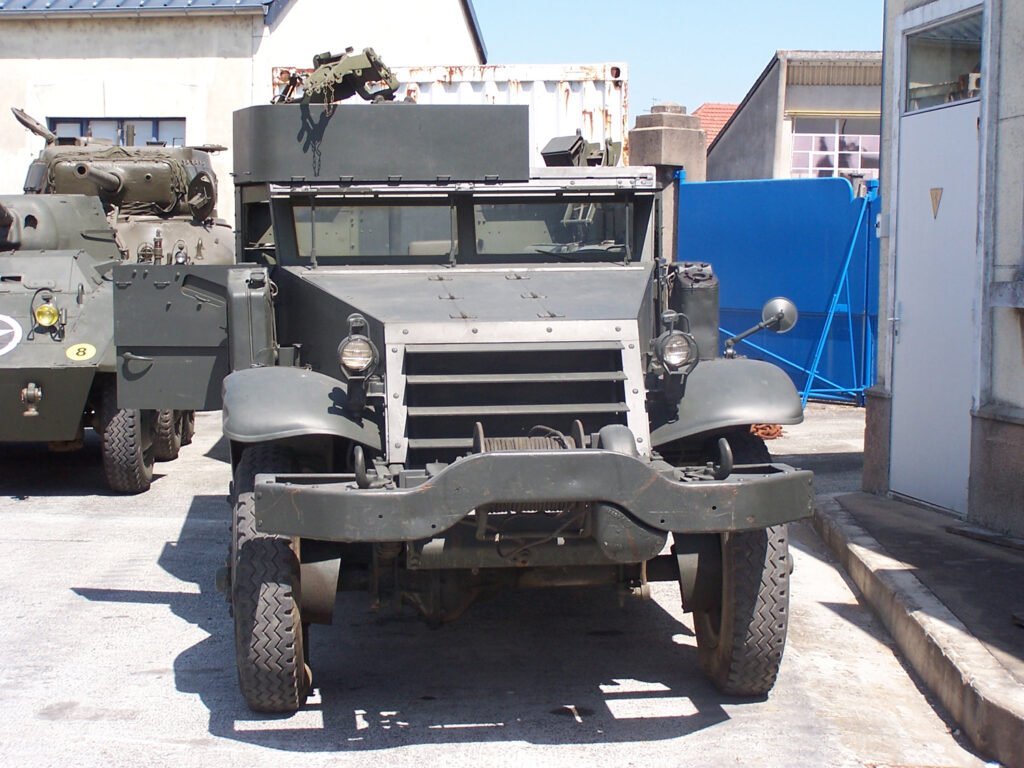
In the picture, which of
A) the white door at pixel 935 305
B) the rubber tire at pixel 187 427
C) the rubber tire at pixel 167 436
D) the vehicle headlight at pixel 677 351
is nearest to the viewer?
the vehicle headlight at pixel 677 351

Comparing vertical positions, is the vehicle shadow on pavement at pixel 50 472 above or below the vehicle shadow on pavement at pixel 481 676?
above

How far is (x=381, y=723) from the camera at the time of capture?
498 cm

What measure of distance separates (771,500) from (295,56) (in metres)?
14.0

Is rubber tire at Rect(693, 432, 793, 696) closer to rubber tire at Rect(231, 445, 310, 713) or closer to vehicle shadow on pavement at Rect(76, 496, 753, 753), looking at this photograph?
vehicle shadow on pavement at Rect(76, 496, 753, 753)

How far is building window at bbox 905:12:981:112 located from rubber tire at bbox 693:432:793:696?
4.04m

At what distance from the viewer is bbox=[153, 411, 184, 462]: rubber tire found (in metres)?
10.2

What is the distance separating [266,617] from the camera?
15.6ft

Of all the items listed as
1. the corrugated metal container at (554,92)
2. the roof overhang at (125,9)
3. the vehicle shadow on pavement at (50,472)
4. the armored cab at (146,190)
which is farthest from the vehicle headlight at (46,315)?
the roof overhang at (125,9)

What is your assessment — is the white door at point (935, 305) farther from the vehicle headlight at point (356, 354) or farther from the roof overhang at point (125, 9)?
the roof overhang at point (125, 9)

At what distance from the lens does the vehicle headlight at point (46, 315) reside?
363 inches

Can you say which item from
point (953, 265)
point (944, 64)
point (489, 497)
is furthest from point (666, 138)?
point (489, 497)

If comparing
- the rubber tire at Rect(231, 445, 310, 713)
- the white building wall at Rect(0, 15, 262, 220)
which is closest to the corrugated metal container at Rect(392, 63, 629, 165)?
the white building wall at Rect(0, 15, 262, 220)

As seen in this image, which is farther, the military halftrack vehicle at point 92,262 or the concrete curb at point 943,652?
the military halftrack vehicle at point 92,262

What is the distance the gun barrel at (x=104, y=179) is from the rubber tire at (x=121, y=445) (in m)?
3.32
